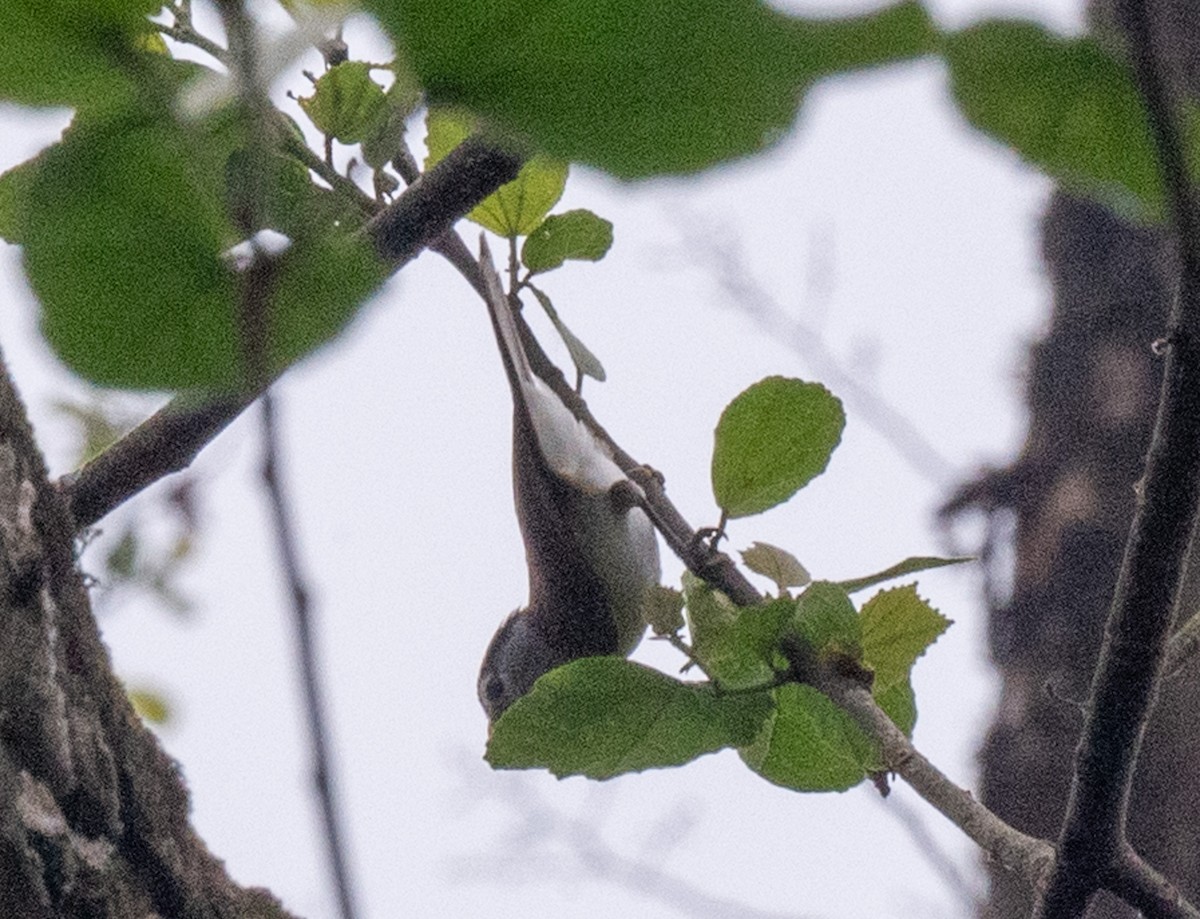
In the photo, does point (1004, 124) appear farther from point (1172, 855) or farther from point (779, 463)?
A: point (1172, 855)

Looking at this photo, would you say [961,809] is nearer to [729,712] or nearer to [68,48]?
[729,712]

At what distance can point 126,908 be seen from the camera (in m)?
0.61

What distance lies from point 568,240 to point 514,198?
34 mm

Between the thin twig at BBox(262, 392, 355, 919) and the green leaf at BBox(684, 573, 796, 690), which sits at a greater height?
the green leaf at BBox(684, 573, 796, 690)

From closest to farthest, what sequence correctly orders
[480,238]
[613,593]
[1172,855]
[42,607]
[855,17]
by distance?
[855,17], [42,607], [480,238], [613,593], [1172,855]

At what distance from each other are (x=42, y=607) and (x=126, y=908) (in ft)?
0.45

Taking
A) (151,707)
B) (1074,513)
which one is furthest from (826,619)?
(1074,513)

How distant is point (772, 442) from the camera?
662 millimetres

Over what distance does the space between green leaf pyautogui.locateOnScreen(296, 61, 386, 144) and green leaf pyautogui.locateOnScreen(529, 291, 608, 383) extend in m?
0.16

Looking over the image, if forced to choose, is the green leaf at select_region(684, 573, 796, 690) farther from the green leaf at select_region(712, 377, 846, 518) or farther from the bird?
the bird

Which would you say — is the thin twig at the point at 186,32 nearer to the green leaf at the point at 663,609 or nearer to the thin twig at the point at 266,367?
the green leaf at the point at 663,609

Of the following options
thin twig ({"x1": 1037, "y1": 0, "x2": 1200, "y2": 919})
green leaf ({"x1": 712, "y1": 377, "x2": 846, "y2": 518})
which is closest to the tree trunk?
green leaf ({"x1": 712, "y1": 377, "x2": 846, "y2": 518})

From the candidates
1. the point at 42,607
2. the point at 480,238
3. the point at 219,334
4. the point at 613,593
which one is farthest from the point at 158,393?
the point at 613,593

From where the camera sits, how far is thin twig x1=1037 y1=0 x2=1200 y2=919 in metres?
0.41
